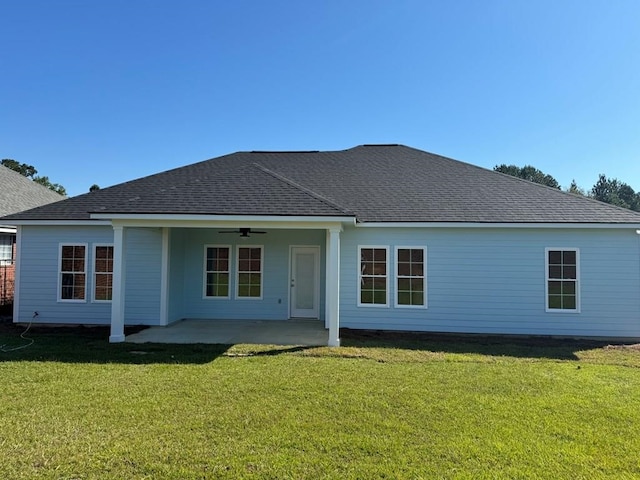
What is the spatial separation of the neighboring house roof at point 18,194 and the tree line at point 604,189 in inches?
2670

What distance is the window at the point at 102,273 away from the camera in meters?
11.7

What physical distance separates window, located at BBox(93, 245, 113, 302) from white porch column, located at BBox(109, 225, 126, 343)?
8.37 ft

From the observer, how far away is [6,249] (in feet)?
56.7

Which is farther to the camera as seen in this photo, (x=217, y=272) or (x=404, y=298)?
(x=217, y=272)

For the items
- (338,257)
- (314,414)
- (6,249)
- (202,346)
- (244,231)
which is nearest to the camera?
(314,414)

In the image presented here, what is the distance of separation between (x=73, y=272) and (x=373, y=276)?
27.9 ft

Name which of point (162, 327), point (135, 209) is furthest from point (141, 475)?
point (162, 327)

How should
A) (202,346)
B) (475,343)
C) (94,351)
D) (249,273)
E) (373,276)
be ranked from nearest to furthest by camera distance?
(94,351)
(202,346)
(475,343)
(373,276)
(249,273)

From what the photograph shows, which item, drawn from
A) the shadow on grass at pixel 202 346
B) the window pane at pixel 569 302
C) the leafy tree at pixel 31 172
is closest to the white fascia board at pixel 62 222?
the shadow on grass at pixel 202 346

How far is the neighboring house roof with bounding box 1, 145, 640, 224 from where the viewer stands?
31.4ft

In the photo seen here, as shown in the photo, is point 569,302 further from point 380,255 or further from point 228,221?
point 228,221

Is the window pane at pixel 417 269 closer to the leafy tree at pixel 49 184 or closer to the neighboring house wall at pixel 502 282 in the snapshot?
the neighboring house wall at pixel 502 282

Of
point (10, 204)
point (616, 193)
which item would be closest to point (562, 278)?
point (10, 204)

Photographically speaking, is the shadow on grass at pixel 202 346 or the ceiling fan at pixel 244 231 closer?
the shadow on grass at pixel 202 346
